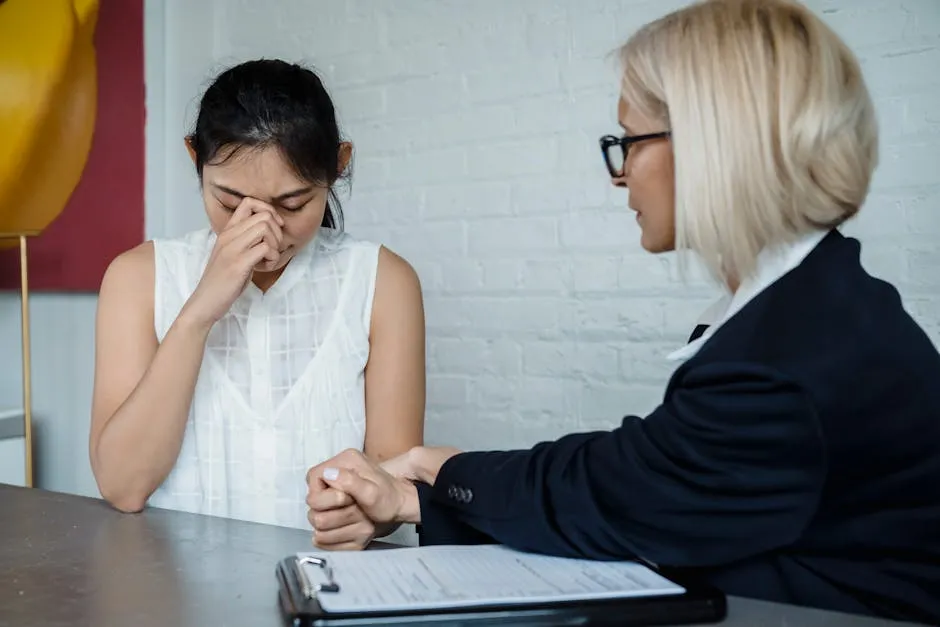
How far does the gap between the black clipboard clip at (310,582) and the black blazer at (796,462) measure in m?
0.19

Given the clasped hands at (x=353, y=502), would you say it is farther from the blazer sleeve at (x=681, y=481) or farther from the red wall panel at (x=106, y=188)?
the red wall panel at (x=106, y=188)

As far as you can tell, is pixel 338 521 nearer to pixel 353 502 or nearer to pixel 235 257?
pixel 353 502

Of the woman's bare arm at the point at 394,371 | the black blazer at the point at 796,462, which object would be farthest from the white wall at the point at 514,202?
the black blazer at the point at 796,462

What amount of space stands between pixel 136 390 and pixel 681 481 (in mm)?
772

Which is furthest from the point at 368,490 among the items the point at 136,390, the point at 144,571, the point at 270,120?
the point at 270,120

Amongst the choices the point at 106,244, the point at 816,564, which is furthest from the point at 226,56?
the point at 816,564

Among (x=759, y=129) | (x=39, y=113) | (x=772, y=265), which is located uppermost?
(x=39, y=113)

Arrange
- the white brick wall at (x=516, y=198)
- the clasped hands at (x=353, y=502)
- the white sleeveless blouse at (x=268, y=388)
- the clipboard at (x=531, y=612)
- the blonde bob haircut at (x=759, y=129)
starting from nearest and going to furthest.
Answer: the clipboard at (x=531, y=612)
the blonde bob haircut at (x=759, y=129)
the clasped hands at (x=353, y=502)
the white sleeveless blouse at (x=268, y=388)
the white brick wall at (x=516, y=198)

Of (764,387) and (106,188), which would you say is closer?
(764,387)

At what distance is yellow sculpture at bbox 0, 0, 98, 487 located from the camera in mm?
2072

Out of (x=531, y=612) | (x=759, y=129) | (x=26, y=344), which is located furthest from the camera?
(x=26, y=344)

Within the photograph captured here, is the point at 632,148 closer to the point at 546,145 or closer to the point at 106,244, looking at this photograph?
the point at 546,145

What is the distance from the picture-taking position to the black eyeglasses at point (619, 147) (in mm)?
866

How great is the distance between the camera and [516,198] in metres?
2.13
